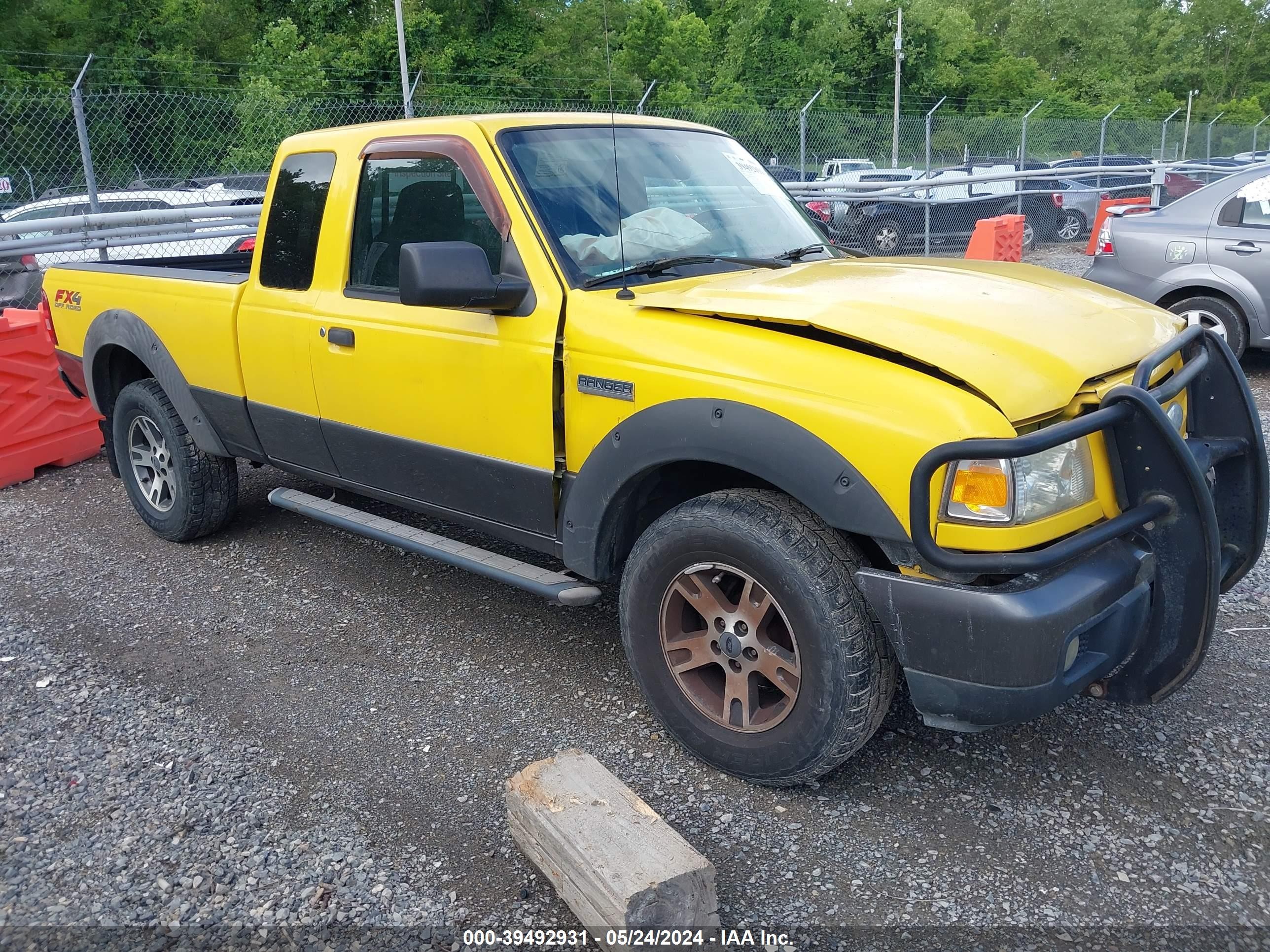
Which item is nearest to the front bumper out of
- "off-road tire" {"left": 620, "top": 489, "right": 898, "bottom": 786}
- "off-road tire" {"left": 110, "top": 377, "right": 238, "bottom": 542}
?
"off-road tire" {"left": 620, "top": 489, "right": 898, "bottom": 786}

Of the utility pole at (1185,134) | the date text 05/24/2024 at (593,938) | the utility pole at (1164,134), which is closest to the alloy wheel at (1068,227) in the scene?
the utility pole at (1164,134)

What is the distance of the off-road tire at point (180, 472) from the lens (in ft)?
16.9

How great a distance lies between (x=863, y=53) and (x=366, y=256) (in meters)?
45.1

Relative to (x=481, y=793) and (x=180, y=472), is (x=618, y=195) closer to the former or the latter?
(x=481, y=793)

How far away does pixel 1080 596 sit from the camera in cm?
262

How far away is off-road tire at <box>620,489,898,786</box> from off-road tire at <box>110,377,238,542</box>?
2878 millimetres

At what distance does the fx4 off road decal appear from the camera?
5523 mm

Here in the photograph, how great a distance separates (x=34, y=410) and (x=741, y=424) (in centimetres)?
571

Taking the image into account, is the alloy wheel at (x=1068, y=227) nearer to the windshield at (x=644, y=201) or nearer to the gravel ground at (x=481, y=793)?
the gravel ground at (x=481, y=793)

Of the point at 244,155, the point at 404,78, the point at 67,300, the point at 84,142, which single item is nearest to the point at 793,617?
the point at 67,300

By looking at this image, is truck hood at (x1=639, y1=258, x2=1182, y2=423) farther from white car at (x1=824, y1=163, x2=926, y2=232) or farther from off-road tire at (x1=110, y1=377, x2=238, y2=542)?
white car at (x1=824, y1=163, x2=926, y2=232)

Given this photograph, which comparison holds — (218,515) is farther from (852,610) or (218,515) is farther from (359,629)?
(852,610)

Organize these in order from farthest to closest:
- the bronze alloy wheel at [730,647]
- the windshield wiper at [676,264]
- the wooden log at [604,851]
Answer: the windshield wiper at [676,264] < the bronze alloy wheel at [730,647] < the wooden log at [604,851]

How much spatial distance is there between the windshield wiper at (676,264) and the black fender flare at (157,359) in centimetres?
241
